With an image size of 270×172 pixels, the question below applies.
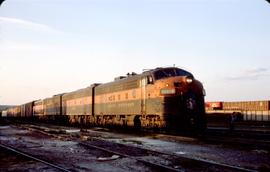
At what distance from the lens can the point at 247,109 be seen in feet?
167

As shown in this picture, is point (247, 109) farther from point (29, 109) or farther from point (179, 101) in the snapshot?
point (29, 109)

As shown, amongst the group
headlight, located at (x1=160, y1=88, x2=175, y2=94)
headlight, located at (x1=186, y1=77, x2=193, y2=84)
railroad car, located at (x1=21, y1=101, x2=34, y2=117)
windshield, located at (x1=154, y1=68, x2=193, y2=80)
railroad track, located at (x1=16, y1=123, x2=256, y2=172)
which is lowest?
railroad track, located at (x1=16, y1=123, x2=256, y2=172)

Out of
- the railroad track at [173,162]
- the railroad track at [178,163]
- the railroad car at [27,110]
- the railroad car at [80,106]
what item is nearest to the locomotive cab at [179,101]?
the railroad track at [173,162]

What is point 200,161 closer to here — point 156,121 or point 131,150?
point 131,150

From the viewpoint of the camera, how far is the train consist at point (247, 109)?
155 ft

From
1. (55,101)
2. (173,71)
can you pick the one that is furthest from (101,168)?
(55,101)

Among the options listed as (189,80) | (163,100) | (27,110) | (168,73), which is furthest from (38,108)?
(189,80)

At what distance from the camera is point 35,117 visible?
6250cm

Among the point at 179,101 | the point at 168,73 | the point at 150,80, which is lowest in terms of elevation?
the point at 179,101

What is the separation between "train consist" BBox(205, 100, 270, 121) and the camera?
4712cm

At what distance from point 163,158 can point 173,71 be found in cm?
1018

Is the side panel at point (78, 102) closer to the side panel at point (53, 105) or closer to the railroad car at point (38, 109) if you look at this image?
the side panel at point (53, 105)

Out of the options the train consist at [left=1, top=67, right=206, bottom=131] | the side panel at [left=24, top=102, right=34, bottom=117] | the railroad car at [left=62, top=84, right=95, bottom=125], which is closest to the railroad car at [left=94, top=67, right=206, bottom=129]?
the train consist at [left=1, top=67, right=206, bottom=131]

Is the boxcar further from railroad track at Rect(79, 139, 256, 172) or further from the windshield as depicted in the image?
railroad track at Rect(79, 139, 256, 172)
